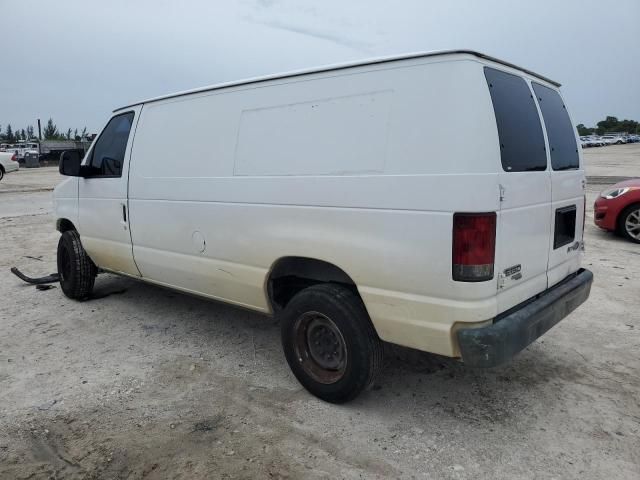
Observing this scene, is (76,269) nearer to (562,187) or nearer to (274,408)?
(274,408)

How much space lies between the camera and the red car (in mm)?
8242

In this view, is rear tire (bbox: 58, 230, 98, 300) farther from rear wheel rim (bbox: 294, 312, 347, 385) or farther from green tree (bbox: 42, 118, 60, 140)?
green tree (bbox: 42, 118, 60, 140)

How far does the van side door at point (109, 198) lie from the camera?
4676 millimetres

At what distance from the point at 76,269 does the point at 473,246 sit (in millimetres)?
4380

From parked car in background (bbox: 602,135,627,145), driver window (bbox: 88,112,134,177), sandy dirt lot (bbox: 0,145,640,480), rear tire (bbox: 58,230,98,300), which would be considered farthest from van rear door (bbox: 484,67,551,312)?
parked car in background (bbox: 602,135,627,145)

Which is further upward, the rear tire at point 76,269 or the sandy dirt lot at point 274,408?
the rear tire at point 76,269

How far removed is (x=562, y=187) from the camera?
3.36 m

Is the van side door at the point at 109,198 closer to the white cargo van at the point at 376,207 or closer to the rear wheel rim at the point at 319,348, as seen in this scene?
the white cargo van at the point at 376,207

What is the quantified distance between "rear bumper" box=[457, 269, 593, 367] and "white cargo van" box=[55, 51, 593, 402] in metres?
0.01

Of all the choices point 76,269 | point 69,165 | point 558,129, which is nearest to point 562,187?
point 558,129

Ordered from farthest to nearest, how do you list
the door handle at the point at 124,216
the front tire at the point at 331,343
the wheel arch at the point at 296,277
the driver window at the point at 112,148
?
the driver window at the point at 112,148 → the door handle at the point at 124,216 → the wheel arch at the point at 296,277 → the front tire at the point at 331,343

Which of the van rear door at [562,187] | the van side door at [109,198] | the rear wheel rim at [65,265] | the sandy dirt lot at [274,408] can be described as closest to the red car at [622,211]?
the sandy dirt lot at [274,408]

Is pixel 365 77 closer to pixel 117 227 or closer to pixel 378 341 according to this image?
pixel 378 341

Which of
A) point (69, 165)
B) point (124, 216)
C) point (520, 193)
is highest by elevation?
point (69, 165)
